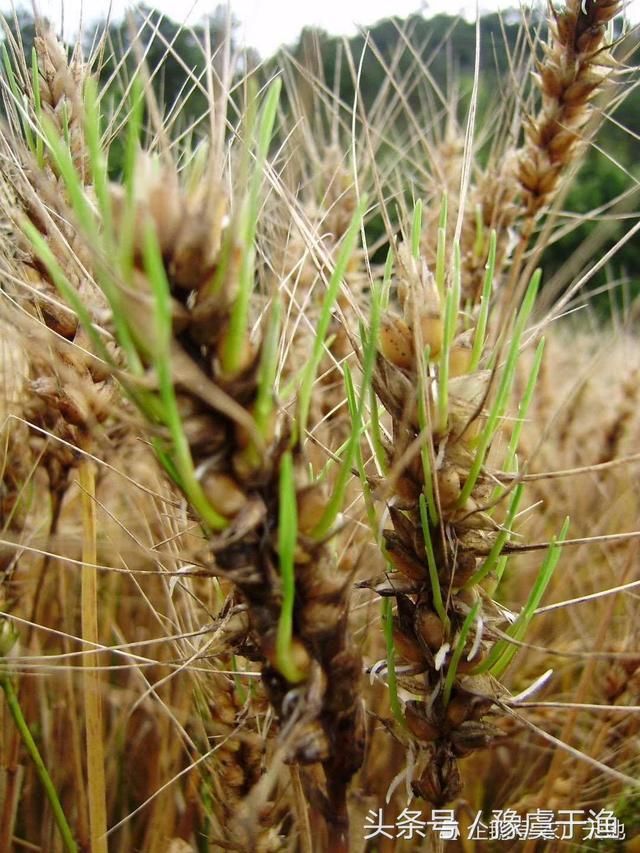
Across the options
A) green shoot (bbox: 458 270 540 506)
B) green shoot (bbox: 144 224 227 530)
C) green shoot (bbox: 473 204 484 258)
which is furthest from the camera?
green shoot (bbox: 473 204 484 258)

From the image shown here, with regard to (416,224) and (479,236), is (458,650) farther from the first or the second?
(479,236)

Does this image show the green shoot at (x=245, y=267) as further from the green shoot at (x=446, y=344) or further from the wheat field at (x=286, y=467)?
the green shoot at (x=446, y=344)

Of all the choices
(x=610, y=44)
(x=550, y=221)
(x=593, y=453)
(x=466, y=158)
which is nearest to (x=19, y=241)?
(x=466, y=158)

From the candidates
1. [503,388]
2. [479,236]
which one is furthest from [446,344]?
[479,236]

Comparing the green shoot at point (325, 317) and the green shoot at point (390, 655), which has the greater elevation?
the green shoot at point (325, 317)

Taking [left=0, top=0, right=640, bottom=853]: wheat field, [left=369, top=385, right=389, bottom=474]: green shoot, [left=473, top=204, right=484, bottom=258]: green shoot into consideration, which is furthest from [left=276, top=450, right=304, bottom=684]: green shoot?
[left=473, top=204, right=484, bottom=258]: green shoot

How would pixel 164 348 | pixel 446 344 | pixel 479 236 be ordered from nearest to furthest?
pixel 164 348 < pixel 446 344 < pixel 479 236

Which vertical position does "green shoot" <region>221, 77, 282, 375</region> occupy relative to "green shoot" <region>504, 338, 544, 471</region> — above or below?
above

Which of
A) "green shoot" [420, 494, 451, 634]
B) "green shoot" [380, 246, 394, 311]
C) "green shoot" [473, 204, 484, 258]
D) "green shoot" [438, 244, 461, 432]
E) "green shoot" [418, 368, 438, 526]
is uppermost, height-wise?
"green shoot" [473, 204, 484, 258]

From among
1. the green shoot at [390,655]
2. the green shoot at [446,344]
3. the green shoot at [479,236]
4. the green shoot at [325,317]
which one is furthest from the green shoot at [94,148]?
the green shoot at [479,236]

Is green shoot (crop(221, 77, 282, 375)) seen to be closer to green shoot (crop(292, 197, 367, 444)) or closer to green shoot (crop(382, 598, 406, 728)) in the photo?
green shoot (crop(292, 197, 367, 444))

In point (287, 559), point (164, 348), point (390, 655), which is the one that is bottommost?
point (390, 655)

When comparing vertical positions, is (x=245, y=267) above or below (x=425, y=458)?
above
